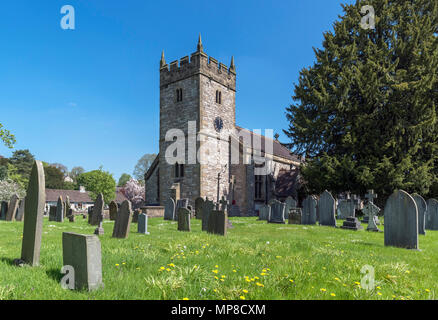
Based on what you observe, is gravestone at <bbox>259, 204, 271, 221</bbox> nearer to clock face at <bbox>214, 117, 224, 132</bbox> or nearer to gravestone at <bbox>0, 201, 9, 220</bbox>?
clock face at <bbox>214, 117, 224, 132</bbox>

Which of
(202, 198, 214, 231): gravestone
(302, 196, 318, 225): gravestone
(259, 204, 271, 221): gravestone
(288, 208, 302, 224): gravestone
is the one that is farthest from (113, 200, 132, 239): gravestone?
(259, 204, 271, 221): gravestone

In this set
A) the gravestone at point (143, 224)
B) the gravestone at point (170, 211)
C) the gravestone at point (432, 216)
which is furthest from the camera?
the gravestone at point (170, 211)

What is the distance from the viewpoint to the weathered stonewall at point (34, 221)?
13.6ft

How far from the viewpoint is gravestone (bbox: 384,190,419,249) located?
6934 mm

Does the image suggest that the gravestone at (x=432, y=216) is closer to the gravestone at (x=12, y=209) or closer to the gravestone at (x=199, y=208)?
the gravestone at (x=199, y=208)

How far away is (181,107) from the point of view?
84.6ft

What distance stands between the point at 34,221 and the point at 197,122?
20656 millimetres

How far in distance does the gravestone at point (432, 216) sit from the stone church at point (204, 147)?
49.4 feet

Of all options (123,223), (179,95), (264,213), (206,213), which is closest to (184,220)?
(206,213)

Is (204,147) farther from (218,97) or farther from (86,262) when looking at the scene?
(86,262)

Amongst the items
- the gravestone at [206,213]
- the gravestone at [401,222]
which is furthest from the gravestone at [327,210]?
the gravestone at [206,213]
